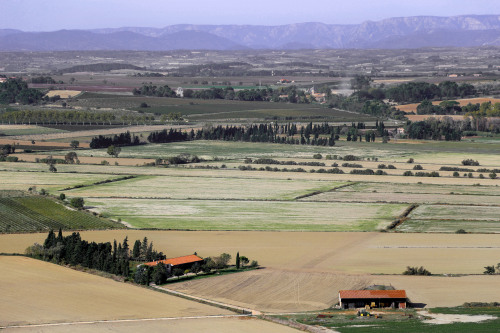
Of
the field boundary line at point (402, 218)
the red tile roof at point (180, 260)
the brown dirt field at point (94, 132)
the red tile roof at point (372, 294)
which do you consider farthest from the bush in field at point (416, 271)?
the brown dirt field at point (94, 132)

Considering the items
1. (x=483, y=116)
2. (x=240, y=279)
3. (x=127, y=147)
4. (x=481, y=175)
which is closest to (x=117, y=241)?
(x=240, y=279)

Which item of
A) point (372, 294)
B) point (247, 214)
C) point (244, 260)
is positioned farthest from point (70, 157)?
point (372, 294)

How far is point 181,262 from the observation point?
3972cm

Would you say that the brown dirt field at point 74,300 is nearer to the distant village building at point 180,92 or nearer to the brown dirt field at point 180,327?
the brown dirt field at point 180,327

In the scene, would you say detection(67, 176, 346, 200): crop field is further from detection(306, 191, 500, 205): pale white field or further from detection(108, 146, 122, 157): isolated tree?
detection(108, 146, 122, 157): isolated tree

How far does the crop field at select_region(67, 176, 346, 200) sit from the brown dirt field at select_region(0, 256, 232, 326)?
21503mm

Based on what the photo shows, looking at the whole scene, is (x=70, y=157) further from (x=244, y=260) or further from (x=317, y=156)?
(x=244, y=260)

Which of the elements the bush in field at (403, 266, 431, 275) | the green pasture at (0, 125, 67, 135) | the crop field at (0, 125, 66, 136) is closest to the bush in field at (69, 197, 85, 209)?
the bush in field at (403, 266, 431, 275)

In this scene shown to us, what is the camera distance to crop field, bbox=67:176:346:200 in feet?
196

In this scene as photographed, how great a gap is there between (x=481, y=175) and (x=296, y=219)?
74.0 ft

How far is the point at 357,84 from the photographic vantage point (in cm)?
16788

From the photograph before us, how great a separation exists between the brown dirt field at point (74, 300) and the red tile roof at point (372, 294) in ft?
15.6

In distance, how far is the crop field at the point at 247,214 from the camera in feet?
162

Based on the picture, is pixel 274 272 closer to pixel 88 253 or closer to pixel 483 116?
pixel 88 253
